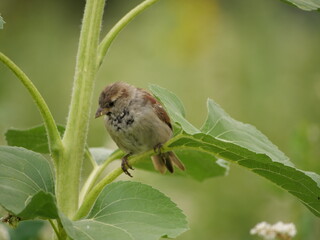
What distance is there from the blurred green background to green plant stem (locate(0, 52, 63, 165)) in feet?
5.89

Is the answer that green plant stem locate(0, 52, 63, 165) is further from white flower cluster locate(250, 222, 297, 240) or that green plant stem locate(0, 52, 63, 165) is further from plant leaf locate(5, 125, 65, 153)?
white flower cluster locate(250, 222, 297, 240)

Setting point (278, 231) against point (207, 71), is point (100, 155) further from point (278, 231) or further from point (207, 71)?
point (207, 71)

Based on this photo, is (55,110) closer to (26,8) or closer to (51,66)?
(51,66)

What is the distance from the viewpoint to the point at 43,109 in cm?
200

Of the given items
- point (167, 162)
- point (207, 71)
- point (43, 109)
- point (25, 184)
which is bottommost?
point (25, 184)

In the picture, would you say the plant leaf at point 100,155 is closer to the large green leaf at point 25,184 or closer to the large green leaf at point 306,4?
the large green leaf at point 25,184

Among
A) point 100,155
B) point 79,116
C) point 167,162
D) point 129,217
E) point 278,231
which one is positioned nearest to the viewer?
point 129,217

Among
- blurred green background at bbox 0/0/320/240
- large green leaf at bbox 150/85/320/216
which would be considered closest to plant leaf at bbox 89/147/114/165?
large green leaf at bbox 150/85/320/216

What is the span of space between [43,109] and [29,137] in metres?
0.63

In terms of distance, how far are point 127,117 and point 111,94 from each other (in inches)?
5.5

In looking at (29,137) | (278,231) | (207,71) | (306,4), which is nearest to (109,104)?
(29,137)

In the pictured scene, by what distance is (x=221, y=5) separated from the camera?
9.63m

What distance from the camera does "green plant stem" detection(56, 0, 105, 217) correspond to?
2090mm

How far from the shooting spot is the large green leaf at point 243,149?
195 cm
